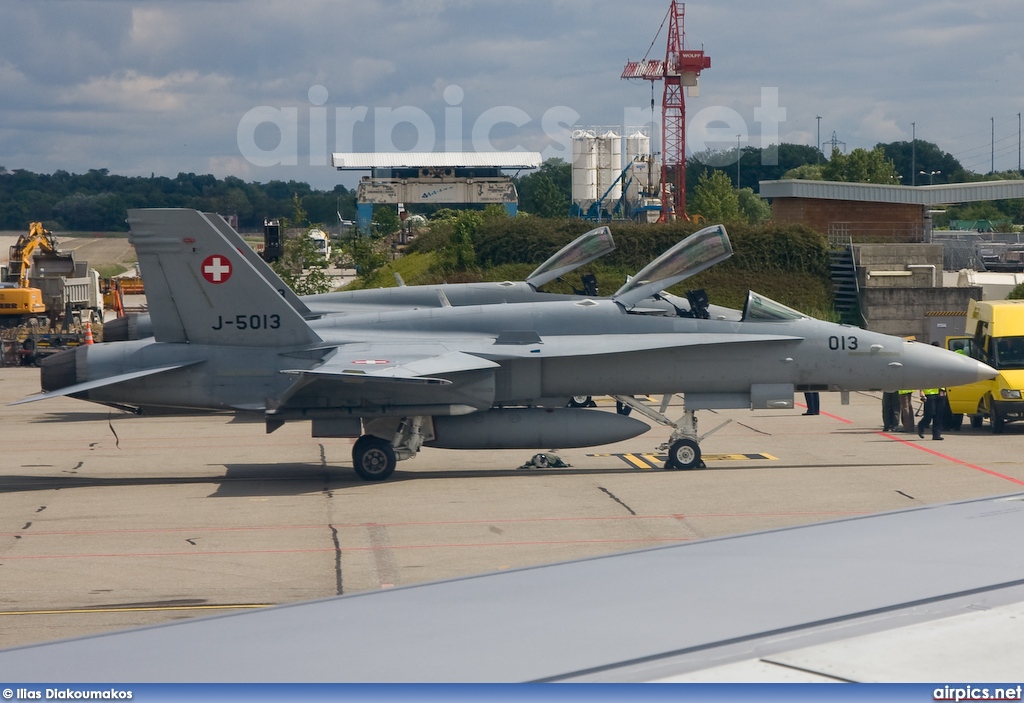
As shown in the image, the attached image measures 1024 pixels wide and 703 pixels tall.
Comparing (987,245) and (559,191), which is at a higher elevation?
(559,191)

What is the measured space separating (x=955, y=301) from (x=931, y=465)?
825 inches

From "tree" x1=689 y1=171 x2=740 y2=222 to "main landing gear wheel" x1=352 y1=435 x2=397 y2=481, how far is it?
59573 millimetres

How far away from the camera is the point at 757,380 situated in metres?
16.0

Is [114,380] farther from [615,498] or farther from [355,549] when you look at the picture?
[615,498]

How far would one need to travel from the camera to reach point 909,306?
117 ft

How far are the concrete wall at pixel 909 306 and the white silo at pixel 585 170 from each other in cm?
6902

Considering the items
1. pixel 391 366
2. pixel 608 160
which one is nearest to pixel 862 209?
pixel 391 366

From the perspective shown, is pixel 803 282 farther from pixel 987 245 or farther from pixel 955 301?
pixel 987 245

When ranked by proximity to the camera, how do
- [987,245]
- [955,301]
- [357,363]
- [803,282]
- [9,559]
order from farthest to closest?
[987,245] < [803,282] < [955,301] < [357,363] < [9,559]

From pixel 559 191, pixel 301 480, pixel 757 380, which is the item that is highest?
pixel 559 191

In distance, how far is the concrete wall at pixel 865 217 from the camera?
42.1 m

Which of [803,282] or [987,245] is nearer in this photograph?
[803,282]

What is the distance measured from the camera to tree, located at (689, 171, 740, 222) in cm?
7619

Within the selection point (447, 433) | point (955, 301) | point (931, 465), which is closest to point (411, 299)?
point (447, 433)
